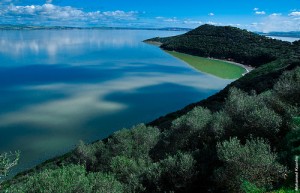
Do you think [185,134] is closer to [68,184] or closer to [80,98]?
[68,184]

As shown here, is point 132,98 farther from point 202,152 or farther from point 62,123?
point 202,152

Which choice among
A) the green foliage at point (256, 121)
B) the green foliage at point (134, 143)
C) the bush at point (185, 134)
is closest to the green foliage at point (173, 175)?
the green foliage at point (256, 121)

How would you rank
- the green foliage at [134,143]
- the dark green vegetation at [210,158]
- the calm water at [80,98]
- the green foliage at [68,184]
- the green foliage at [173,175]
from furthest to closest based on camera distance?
1. the calm water at [80,98]
2. the green foliage at [134,143]
3. the green foliage at [173,175]
4. the green foliage at [68,184]
5. the dark green vegetation at [210,158]

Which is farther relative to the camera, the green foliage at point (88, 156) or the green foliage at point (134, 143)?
the green foliage at point (88, 156)

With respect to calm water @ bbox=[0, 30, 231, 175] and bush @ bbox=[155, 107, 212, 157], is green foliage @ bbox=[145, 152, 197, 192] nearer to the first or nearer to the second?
bush @ bbox=[155, 107, 212, 157]

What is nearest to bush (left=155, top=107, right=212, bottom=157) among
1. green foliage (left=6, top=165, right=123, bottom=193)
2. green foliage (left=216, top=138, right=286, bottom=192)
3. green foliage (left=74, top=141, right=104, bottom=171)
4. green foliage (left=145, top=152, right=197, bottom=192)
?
green foliage (left=74, top=141, right=104, bottom=171)

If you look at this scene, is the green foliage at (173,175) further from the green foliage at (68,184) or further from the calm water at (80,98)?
the calm water at (80,98)

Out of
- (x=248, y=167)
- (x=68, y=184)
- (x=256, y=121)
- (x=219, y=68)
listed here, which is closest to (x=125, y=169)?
(x=68, y=184)
